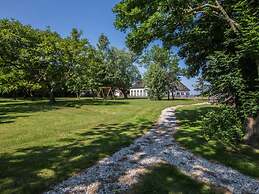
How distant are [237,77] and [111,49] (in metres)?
61.8

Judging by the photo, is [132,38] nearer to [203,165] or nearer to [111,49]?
[203,165]

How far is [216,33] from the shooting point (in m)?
15.3

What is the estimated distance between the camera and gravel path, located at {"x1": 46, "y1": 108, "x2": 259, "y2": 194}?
6.36m

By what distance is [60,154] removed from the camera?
9.12m

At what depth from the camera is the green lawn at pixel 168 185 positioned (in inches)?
250

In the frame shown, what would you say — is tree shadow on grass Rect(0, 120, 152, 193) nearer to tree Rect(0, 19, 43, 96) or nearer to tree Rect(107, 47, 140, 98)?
tree Rect(0, 19, 43, 96)

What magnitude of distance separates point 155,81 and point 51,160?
51257 mm

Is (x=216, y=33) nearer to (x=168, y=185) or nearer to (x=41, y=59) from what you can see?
(x=168, y=185)

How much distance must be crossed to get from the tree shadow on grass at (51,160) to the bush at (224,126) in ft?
11.7

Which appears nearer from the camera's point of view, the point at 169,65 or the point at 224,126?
the point at 224,126

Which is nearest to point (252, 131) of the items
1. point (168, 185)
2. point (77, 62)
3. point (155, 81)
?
point (168, 185)

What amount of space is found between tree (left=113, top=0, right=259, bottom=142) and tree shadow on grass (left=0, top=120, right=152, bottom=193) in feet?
17.6

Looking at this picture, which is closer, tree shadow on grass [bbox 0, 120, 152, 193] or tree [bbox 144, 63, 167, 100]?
tree shadow on grass [bbox 0, 120, 152, 193]

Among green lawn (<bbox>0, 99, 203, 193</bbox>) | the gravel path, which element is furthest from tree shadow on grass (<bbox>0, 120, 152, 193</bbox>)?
the gravel path
